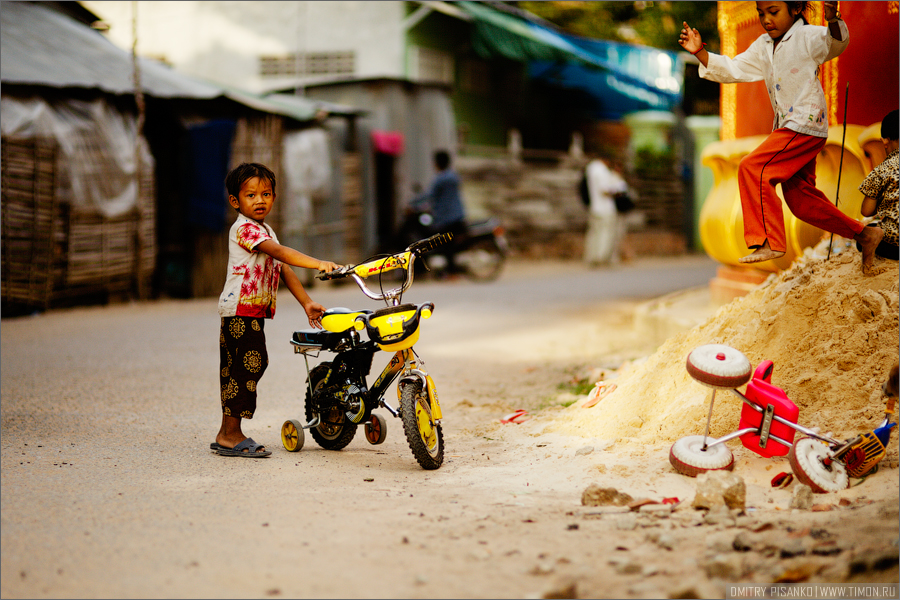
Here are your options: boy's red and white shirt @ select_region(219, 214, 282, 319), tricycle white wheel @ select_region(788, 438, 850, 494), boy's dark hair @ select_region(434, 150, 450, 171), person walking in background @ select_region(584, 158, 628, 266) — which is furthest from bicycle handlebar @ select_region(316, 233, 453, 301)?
person walking in background @ select_region(584, 158, 628, 266)

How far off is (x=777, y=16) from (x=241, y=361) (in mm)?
3056

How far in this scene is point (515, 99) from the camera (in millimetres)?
21734

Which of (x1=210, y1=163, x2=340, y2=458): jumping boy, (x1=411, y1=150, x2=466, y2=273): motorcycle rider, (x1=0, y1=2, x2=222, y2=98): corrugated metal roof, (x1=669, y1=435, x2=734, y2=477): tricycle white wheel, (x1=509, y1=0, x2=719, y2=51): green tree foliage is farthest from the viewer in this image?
(x1=509, y1=0, x2=719, y2=51): green tree foliage

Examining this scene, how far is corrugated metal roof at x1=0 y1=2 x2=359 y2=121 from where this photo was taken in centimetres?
1020

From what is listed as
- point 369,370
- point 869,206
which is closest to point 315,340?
point 369,370

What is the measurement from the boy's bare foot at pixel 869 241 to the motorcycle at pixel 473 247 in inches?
393

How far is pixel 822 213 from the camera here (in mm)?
4188

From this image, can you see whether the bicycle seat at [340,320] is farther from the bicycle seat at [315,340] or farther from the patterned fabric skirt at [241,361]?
the patterned fabric skirt at [241,361]

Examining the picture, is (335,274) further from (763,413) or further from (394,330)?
(763,413)

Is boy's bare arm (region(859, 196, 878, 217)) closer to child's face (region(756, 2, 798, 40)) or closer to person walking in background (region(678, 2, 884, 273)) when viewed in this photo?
person walking in background (region(678, 2, 884, 273))

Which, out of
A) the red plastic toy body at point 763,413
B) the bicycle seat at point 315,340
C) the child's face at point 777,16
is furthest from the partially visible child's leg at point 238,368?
the child's face at point 777,16

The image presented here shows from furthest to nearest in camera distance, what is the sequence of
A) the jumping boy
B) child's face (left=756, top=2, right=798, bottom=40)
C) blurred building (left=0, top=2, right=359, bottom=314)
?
blurred building (left=0, top=2, right=359, bottom=314) → the jumping boy → child's face (left=756, top=2, right=798, bottom=40)

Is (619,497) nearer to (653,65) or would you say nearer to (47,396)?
(47,396)

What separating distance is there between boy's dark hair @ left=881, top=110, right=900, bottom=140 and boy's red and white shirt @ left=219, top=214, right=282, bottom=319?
2.98 metres
